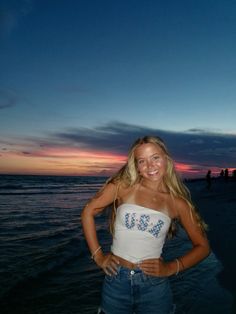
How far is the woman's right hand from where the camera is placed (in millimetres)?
3023

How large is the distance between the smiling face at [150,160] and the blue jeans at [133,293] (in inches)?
35.1

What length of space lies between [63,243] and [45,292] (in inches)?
193

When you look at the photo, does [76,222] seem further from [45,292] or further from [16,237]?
[45,292]

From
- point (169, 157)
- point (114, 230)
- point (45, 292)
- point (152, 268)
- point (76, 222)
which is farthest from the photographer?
point (76, 222)

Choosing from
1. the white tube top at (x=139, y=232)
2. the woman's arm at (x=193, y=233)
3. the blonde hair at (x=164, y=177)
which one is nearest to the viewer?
the white tube top at (x=139, y=232)

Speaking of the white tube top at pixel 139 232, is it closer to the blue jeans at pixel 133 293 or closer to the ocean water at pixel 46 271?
the blue jeans at pixel 133 293

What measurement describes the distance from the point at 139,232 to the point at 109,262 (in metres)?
0.37

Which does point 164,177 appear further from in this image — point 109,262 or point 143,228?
point 109,262

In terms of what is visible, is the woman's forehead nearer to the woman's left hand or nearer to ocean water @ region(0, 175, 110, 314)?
the woman's left hand

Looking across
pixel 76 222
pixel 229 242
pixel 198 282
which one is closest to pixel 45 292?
pixel 198 282

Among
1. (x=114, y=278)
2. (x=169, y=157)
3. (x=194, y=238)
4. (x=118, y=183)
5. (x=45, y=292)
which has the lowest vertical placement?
(x=45, y=292)

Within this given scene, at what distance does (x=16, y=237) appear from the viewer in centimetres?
1298

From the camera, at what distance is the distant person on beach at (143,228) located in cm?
301

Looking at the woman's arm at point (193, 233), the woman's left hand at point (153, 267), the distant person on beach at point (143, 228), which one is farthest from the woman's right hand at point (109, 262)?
the woman's arm at point (193, 233)
